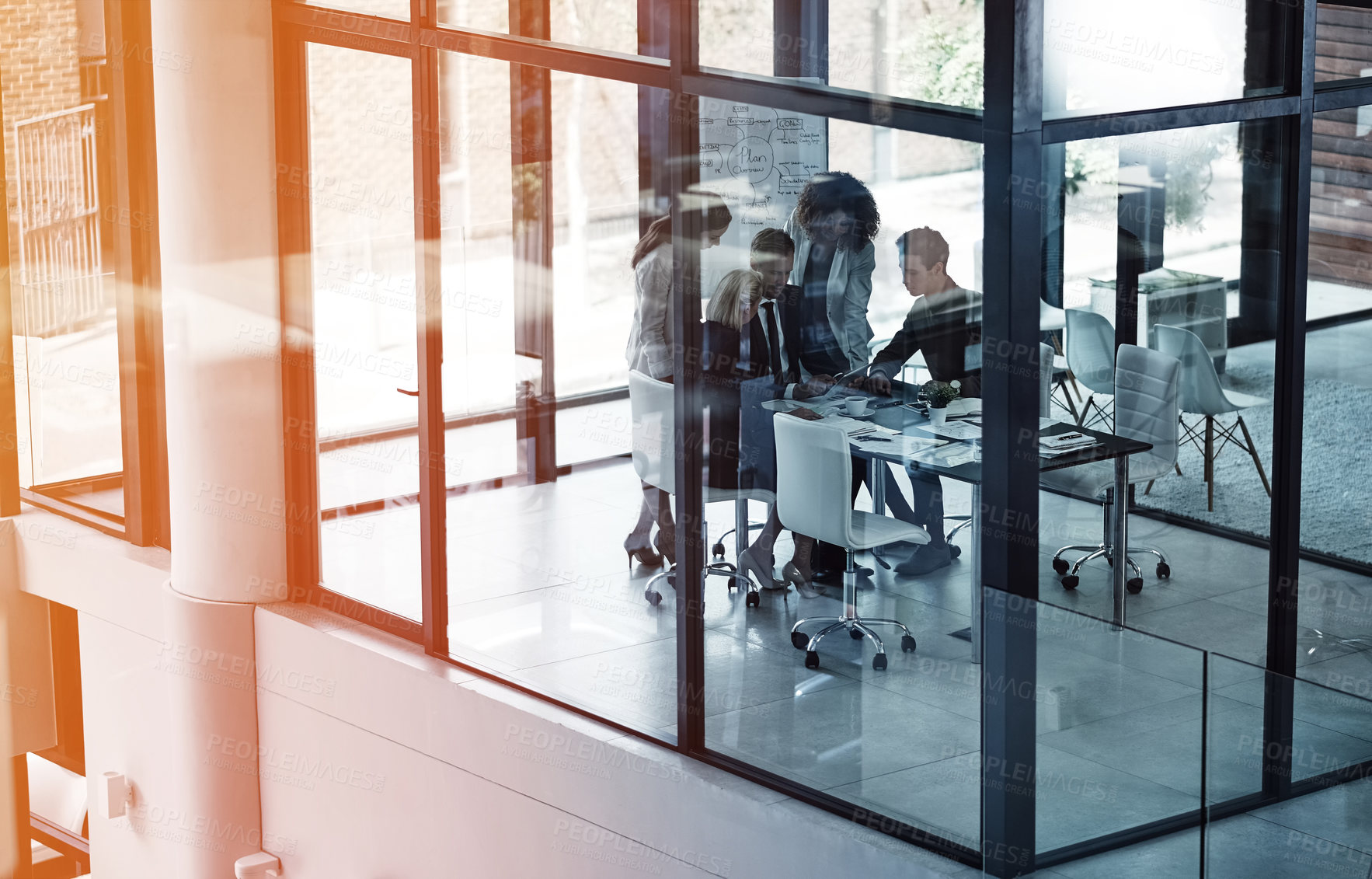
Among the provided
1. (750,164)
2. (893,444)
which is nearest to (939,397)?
(893,444)

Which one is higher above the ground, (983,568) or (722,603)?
(983,568)

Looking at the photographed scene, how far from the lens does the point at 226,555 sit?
737 cm

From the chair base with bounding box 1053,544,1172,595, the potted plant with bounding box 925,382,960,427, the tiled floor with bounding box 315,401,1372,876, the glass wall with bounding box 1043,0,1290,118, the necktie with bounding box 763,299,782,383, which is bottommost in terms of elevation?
the tiled floor with bounding box 315,401,1372,876

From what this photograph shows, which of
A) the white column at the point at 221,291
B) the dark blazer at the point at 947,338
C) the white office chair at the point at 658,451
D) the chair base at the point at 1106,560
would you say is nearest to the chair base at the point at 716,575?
the white office chair at the point at 658,451

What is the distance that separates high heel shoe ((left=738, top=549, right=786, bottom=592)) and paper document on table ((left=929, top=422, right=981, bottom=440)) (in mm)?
945

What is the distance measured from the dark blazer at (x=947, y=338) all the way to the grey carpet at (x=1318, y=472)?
3.45 feet

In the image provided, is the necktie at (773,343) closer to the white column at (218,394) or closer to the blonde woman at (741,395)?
the blonde woman at (741,395)

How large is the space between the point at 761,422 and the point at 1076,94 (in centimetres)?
160

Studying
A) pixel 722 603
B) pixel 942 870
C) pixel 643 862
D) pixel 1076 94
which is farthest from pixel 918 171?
pixel 643 862

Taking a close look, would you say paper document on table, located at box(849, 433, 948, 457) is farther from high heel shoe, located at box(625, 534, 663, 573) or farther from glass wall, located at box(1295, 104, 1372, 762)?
glass wall, located at box(1295, 104, 1372, 762)

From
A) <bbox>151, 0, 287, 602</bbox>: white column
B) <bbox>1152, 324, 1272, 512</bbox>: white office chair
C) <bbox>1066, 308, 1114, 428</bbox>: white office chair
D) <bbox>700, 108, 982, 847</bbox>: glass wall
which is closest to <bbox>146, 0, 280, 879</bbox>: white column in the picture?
<bbox>151, 0, 287, 602</bbox>: white column

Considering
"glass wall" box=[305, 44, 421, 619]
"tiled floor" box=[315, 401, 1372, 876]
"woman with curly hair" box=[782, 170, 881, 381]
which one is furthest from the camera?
"glass wall" box=[305, 44, 421, 619]

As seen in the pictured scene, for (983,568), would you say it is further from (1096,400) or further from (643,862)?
(643,862)

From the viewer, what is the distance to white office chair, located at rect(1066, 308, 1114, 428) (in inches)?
176
